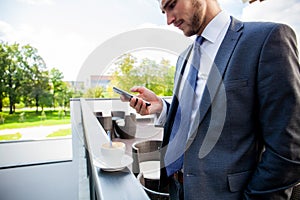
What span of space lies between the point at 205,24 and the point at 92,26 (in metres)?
6.32

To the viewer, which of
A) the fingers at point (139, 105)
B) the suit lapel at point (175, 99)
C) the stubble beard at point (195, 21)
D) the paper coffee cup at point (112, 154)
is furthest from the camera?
the fingers at point (139, 105)

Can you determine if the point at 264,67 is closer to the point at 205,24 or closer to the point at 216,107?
the point at 216,107

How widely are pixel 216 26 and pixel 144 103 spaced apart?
22.3 inches

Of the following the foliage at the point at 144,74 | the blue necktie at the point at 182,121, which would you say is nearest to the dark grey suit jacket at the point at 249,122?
the blue necktie at the point at 182,121

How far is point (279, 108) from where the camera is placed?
659mm

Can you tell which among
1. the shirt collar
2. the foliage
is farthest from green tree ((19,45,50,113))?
the shirt collar

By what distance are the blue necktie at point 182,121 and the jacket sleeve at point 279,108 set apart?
30 cm

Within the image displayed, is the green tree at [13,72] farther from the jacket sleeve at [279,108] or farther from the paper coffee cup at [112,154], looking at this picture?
the jacket sleeve at [279,108]

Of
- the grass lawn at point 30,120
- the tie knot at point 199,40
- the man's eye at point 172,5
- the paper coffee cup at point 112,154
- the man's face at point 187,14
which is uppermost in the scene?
the man's eye at point 172,5

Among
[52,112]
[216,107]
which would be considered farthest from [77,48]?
[216,107]

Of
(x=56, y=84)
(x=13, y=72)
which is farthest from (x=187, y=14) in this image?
(x=13, y=72)

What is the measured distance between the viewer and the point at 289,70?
0.64 metres

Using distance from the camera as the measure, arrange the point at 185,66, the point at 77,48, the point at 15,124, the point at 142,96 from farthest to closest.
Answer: the point at 77,48
the point at 15,124
the point at 142,96
the point at 185,66

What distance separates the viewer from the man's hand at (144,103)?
117 cm
